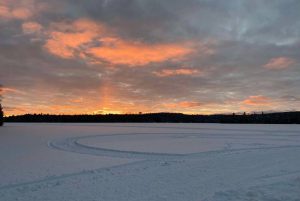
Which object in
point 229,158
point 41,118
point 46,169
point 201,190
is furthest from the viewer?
point 41,118

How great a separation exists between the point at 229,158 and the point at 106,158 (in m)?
5.00

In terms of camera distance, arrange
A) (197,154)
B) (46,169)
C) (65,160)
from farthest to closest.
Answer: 1. (197,154)
2. (65,160)
3. (46,169)

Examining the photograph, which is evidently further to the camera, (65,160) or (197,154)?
(197,154)

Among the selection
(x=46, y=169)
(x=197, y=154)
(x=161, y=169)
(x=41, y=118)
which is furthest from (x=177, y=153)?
(x=41, y=118)

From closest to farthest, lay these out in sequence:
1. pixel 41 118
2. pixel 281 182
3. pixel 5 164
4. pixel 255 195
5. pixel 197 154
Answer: pixel 255 195
pixel 281 182
pixel 5 164
pixel 197 154
pixel 41 118

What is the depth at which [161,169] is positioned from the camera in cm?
1179

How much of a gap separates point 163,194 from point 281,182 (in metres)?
3.52

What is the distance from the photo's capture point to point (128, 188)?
9141 mm

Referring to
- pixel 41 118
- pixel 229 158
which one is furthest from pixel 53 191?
pixel 41 118

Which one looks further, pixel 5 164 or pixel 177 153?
pixel 177 153

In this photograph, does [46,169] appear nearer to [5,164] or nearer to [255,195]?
[5,164]

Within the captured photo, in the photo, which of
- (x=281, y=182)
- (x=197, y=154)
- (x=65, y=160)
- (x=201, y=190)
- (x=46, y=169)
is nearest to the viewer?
(x=201, y=190)

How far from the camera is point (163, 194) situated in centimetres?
852

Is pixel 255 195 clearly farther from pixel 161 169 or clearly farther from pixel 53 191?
pixel 53 191
